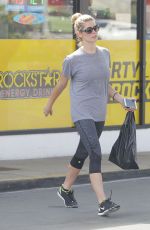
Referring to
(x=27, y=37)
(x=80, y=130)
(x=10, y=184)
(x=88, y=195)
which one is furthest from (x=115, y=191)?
(x=27, y=37)

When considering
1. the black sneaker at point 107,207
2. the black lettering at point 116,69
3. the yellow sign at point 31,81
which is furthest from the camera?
the black lettering at point 116,69

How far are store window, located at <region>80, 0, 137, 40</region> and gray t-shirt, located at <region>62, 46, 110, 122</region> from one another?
165 inches

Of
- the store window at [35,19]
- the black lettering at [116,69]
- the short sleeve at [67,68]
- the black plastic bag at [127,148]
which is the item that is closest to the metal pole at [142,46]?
the black lettering at [116,69]

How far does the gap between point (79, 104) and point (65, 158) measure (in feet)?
12.8

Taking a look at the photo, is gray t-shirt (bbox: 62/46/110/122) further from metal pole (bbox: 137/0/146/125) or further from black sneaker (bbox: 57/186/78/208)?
metal pole (bbox: 137/0/146/125)

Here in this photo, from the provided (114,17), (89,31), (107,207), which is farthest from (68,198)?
(114,17)

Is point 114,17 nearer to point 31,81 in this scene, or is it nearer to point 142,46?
point 142,46

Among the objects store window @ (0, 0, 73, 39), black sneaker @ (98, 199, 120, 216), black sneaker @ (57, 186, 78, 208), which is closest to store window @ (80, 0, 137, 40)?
store window @ (0, 0, 73, 39)

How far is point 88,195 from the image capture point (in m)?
9.93

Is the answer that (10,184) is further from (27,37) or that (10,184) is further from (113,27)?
(113,27)

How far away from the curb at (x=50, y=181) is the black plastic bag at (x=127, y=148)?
178 centimetres

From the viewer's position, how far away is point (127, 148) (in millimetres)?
8773

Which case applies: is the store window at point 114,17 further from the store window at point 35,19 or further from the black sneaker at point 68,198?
the black sneaker at point 68,198

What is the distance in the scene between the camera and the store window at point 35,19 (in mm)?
12086
